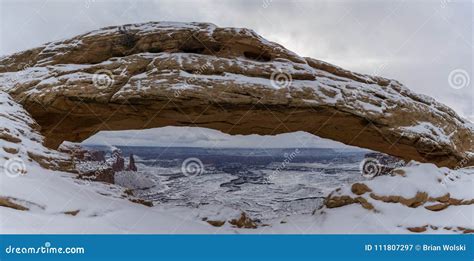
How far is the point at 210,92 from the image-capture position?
935 centimetres

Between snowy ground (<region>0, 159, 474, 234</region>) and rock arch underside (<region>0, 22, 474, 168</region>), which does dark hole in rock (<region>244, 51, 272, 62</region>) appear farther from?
snowy ground (<region>0, 159, 474, 234</region>)

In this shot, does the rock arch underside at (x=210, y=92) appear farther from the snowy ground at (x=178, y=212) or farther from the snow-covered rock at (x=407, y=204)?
the snowy ground at (x=178, y=212)

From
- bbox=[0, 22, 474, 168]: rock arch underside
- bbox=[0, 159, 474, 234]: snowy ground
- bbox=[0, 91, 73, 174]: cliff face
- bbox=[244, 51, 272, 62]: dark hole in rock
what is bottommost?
bbox=[0, 159, 474, 234]: snowy ground

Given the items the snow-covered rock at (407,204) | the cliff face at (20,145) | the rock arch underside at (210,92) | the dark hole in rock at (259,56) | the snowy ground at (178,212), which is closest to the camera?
the snowy ground at (178,212)

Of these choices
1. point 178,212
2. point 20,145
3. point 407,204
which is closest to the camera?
point 20,145

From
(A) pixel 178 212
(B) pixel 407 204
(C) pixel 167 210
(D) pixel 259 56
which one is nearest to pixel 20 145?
(C) pixel 167 210

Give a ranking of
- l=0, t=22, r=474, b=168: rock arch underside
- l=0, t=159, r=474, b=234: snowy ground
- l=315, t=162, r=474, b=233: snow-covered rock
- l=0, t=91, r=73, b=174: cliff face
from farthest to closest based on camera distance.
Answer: l=0, t=22, r=474, b=168: rock arch underside < l=315, t=162, r=474, b=233: snow-covered rock < l=0, t=91, r=73, b=174: cliff face < l=0, t=159, r=474, b=234: snowy ground

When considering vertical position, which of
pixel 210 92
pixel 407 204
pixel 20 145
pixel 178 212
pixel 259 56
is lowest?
pixel 178 212

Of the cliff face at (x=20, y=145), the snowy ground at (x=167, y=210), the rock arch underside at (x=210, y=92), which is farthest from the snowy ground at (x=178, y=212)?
the rock arch underside at (x=210, y=92)

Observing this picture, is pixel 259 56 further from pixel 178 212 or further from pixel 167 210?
pixel 167 210

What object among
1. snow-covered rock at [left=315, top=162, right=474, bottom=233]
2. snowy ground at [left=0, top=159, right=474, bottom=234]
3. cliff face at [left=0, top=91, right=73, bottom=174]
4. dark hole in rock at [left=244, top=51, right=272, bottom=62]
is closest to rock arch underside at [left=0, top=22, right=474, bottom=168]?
dark hole in rock at [left=244, top=51, right=272, bottom=62]

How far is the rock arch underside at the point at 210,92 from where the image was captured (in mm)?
9531

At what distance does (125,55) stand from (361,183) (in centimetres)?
777

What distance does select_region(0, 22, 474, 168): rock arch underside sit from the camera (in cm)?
953
